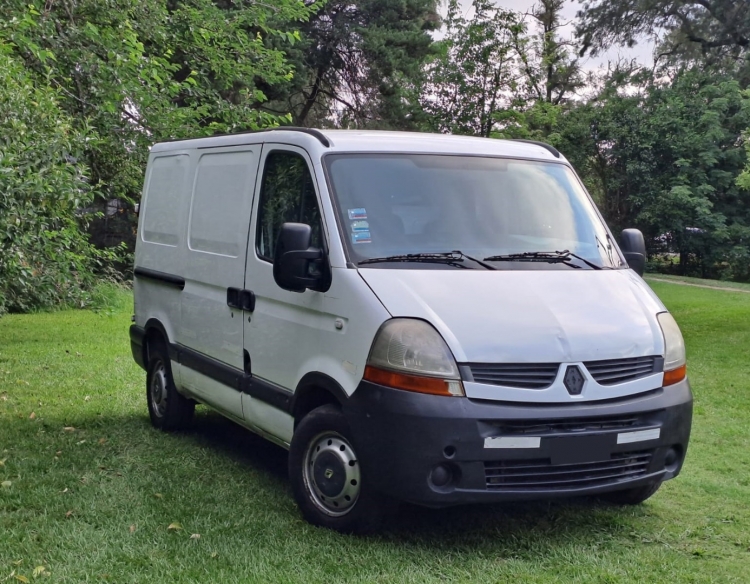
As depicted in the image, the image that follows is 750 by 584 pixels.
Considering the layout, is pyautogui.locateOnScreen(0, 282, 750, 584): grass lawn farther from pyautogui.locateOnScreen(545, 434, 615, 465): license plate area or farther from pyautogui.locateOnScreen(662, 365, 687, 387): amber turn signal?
pyautogui.locateOnScreen(662, 365, 687, 387): amber turn signal

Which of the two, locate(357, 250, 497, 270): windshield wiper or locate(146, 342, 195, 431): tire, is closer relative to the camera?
locate(357, 250, 497, 270): windshield wiper

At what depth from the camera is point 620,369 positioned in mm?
4812

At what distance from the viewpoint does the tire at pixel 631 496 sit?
548cm

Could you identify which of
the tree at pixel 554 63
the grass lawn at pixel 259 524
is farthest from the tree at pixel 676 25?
the grass lawn at pixel 259 524

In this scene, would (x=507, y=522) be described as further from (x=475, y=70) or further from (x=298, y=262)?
(x=475, y=70)

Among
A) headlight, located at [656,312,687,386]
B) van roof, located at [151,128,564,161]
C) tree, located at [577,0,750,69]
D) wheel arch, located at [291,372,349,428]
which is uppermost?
tree, located at [577,0,750,69]

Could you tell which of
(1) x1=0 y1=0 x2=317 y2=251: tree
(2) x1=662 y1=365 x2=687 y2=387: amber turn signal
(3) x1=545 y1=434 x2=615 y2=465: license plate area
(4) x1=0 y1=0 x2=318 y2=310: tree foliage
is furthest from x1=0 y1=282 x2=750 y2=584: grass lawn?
(1) x1=0 y1=0 x2=317 y2=251: tree

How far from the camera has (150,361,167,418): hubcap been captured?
7535mm

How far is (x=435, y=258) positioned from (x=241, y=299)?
149 centimetres

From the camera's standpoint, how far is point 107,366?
11.2m

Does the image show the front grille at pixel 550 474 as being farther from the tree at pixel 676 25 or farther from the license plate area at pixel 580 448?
the tree at pixel 676 25

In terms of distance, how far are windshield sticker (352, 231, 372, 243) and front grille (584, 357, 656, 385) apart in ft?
4.50

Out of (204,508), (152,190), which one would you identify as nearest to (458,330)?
(204,508)

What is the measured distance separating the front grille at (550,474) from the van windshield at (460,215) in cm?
113
